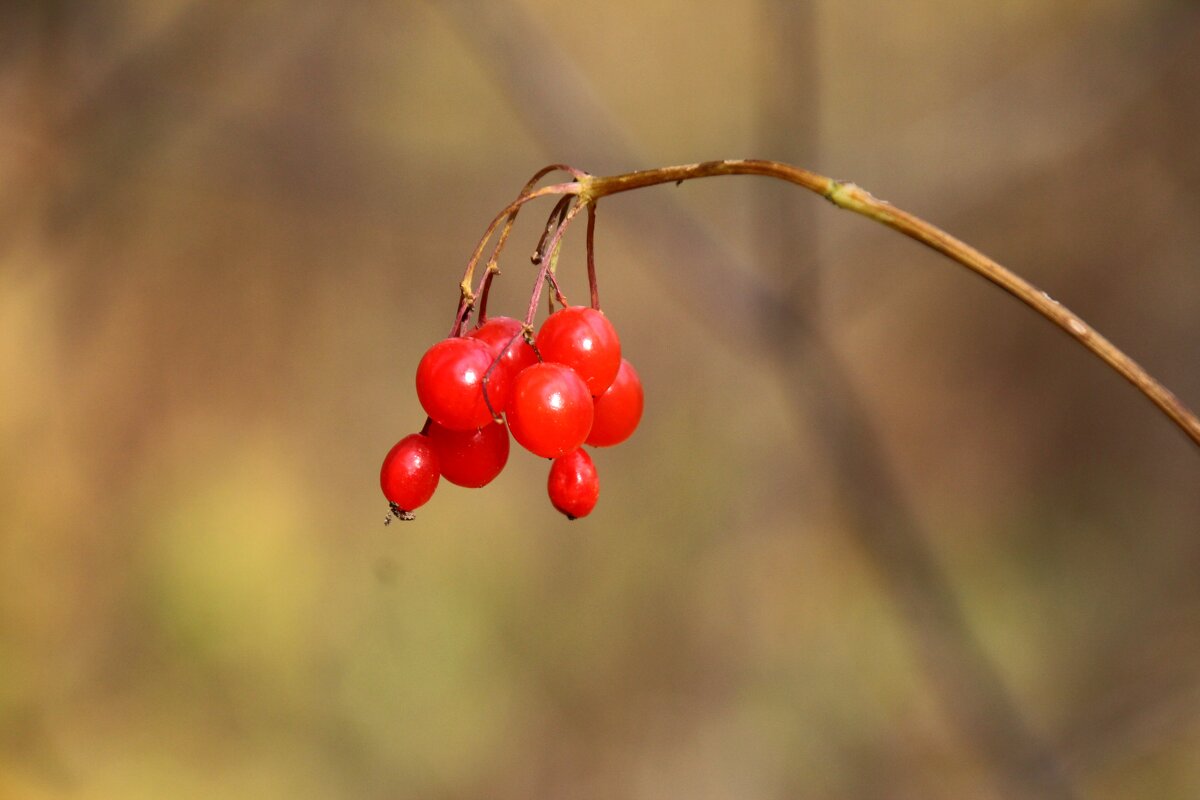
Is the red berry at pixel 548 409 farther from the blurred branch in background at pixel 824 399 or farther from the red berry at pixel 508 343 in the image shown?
the blurred branch in background at pixel 824 399

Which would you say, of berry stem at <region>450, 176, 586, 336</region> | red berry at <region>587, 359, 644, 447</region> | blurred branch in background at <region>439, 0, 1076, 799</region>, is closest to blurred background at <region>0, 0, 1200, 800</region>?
blurred branch in background at <region>439, 0, 1076, 799</region>

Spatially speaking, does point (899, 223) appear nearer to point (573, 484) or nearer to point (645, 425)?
point (573, 484)

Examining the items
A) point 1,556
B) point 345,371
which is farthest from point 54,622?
point 345,371

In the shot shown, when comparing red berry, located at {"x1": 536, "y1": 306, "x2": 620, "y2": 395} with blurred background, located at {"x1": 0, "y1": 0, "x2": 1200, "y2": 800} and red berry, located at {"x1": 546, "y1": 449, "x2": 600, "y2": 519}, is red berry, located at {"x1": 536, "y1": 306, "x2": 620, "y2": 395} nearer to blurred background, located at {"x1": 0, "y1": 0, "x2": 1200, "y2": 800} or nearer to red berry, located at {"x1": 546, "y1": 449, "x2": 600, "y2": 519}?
red berry, located at {"x1": 546, "y1": 449, "x2": 600, "y2": 519}

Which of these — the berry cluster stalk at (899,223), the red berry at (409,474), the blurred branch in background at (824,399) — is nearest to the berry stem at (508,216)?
the berry cluster stalk at (899,223)

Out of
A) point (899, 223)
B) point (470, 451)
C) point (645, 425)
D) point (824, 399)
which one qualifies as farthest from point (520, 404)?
point (645, 425)
